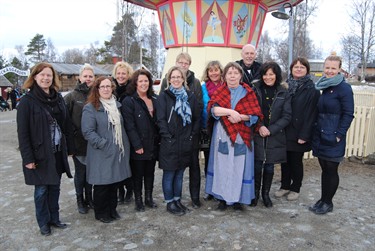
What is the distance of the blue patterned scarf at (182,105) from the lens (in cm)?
391

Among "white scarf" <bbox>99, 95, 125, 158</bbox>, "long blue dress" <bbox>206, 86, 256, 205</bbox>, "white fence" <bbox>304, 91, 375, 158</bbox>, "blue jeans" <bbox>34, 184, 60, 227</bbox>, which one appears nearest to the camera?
"blue jeans" <bbox>34, 184, 60, 227</bbox>

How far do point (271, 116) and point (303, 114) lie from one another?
1.51 ft

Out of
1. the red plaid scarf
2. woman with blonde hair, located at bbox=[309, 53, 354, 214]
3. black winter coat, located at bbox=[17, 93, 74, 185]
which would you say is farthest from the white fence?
black winter coat, located at bbox=[17, 93, 74, 185]

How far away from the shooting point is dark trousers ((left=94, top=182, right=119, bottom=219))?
3.82 meters

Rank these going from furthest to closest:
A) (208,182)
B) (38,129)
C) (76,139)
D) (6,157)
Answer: (6,157), (208,182), (76,139), (38,129)

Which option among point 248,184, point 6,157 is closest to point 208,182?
point 248,184

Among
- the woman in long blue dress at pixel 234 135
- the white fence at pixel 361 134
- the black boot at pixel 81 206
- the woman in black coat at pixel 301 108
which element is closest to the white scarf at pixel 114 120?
the black boot at pixel 81 206

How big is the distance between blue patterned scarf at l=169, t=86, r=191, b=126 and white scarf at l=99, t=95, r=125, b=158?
2.33 feet

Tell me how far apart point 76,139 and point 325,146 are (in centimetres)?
313

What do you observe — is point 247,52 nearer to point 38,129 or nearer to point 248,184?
point 248,184

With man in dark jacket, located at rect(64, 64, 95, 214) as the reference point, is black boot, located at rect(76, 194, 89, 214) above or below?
below

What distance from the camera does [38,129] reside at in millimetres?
3389

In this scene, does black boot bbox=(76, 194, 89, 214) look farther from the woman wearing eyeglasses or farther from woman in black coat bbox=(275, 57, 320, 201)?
woman in black coat bbox=(275, 57, 320, 201)

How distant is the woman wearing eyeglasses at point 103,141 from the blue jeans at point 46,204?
43cm
